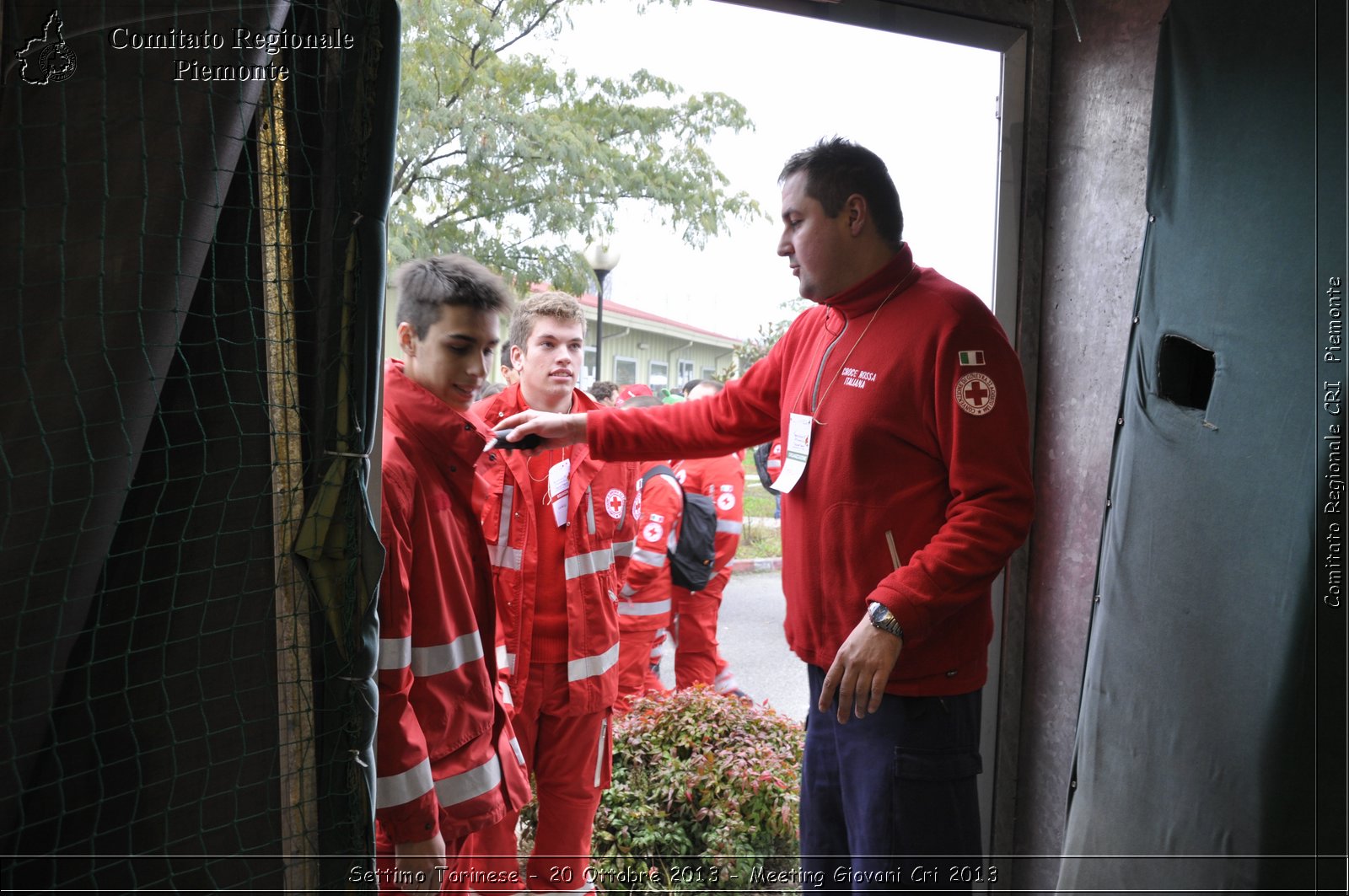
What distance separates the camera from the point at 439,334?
244 centimetres

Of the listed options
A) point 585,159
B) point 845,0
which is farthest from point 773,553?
point 845,0

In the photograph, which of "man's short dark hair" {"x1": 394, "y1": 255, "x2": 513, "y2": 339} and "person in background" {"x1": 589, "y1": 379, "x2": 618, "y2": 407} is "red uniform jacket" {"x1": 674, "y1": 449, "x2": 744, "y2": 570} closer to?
"person in background" {"x1": 589, "y1": 379, "x2": 618, "y2": 407}

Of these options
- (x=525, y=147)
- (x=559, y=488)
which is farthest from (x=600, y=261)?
(x=559, y=488)

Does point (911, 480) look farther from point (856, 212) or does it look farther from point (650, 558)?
point (650, 558)

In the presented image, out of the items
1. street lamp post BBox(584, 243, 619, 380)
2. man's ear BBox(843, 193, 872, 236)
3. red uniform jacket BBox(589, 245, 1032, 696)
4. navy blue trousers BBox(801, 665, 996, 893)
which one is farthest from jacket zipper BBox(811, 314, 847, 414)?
street lamp post BBox(584, 243, 619, 380)

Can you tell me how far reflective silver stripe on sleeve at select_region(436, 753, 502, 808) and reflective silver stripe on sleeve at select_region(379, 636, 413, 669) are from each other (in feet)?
1.19

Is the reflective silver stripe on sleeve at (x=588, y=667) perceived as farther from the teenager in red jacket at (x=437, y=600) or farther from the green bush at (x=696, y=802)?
the green bush at (x=696, y=802)

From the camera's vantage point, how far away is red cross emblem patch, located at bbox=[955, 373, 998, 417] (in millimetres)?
2240

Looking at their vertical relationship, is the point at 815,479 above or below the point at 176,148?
below

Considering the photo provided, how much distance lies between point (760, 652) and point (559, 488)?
459 centimetres

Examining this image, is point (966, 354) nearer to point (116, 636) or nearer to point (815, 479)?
point (815, 479)

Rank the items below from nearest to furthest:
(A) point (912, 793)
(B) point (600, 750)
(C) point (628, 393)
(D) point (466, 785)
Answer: (A) point (912, 793) → (D) point (466, 785) → (B) point (600, 750) → (C) point (628, 393)

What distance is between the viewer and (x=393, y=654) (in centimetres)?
211

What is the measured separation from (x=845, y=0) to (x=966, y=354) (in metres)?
1.43
